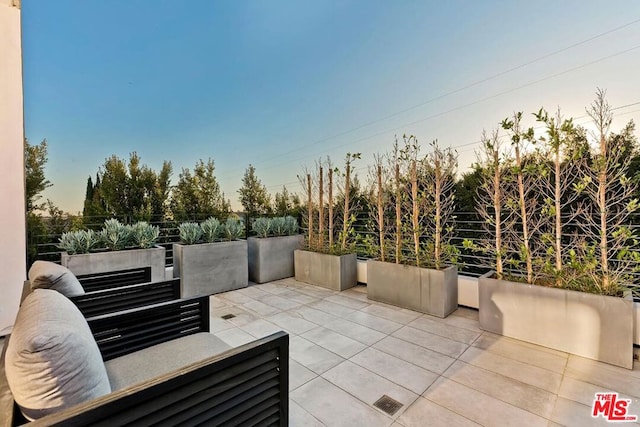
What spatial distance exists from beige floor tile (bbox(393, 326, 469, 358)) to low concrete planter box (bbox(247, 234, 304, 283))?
280cm

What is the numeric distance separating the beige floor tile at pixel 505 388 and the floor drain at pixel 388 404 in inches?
23.2

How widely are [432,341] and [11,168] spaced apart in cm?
504

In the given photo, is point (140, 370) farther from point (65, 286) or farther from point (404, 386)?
point (404, 386)

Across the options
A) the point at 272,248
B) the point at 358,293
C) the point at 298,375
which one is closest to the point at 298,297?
the point at 358,293

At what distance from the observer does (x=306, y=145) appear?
284 inches

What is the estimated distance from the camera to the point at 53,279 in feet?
6.10

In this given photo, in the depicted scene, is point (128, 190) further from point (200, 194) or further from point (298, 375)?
point (298, 375)

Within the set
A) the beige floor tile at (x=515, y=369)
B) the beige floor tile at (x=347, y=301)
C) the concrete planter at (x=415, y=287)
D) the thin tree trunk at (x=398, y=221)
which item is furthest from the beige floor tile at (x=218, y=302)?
the beige floor tile at (x=515, y=369)

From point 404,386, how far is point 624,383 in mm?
1698

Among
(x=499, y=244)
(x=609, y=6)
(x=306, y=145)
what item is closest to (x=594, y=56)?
(x=609, y=6)

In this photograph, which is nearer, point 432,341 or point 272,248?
point 432,341

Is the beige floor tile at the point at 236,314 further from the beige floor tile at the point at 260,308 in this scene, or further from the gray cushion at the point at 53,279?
the gray cushion at the point at 53,279

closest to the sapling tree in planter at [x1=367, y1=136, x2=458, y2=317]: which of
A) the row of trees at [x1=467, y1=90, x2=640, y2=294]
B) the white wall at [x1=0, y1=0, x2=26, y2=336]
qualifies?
the row of trees at [x1=467, y1=90, x2=640, y2=294]

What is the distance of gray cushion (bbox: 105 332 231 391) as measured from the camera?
1509 mm
